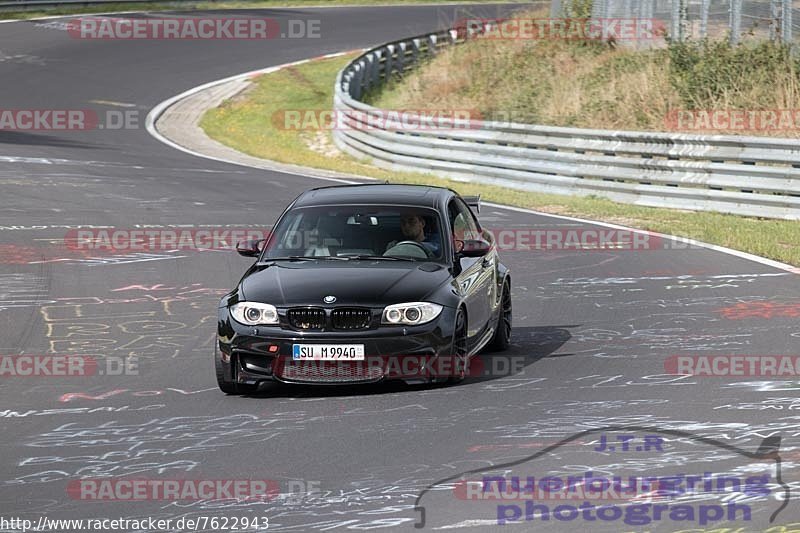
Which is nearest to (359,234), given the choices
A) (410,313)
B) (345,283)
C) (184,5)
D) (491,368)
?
(345,283)

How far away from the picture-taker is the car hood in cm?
995

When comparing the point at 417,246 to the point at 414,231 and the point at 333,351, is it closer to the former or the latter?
the point at 414,231

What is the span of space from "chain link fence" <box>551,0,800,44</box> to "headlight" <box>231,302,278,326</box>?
19.3 metres

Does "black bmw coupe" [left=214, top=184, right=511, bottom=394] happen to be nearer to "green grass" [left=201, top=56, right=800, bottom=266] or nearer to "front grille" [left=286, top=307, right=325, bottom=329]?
"front grille" [left=286, top=307, right=325, bottom=329]

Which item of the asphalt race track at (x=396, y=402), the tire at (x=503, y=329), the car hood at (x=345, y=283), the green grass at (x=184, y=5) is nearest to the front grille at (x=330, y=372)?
the asphalt race track at (x=396, y=402)

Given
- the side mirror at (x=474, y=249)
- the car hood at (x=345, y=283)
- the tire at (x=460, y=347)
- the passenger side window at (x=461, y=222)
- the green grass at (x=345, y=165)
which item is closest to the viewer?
the car hood at (x=345, y=283)

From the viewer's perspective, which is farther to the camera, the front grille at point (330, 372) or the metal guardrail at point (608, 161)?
the metal guardrail at point (608, 161)

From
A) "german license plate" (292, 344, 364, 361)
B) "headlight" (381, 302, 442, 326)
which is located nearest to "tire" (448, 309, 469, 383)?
"headlight" (381, 302, 442, 326)

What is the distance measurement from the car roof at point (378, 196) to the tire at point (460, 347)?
137cm

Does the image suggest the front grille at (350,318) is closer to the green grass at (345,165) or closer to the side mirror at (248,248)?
the side mirror at (248,248)

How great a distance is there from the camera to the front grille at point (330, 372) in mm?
9789

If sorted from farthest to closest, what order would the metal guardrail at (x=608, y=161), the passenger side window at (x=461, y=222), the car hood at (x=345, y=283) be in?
1. the metal guardrail at (x=608, y=161)
2. the passenger side window at (x=461, y=222)
3. the car hood at (x=345, y=283)

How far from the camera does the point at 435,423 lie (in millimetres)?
8914

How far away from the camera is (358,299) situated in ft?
32.5
